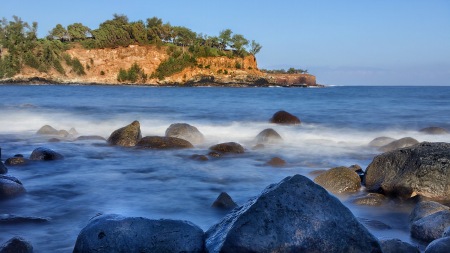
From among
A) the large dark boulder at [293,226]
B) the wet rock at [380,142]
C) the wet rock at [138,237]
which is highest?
the large dark boulder at [293,226]

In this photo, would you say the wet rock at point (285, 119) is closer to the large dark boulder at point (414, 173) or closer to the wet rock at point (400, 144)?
the wet rock at point (400, 144)

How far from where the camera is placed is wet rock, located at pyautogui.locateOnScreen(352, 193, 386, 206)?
21.6 ft

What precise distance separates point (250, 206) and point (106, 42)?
308ft

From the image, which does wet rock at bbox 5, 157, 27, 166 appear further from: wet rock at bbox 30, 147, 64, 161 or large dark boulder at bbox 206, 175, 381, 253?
large dark boulder at bbox 206, 175, 381, 253

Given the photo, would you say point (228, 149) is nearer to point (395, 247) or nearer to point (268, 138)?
point (268, 138)

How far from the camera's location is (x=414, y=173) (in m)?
6.95

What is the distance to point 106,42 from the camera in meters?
92.3

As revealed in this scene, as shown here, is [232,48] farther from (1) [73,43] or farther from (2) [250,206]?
(2) [250,206]

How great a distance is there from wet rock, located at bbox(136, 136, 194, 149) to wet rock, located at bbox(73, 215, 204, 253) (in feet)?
25.8

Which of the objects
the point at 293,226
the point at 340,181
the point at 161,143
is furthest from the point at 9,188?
the point at 161,143

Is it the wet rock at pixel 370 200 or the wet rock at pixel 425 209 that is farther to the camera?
the wet rock at pixel 370 200

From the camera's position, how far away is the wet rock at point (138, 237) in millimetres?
3801

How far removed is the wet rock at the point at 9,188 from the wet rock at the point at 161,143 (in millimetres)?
5097

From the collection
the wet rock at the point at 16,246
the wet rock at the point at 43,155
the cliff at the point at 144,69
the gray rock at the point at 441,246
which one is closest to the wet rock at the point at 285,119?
the wet rock at the point at 43,155
